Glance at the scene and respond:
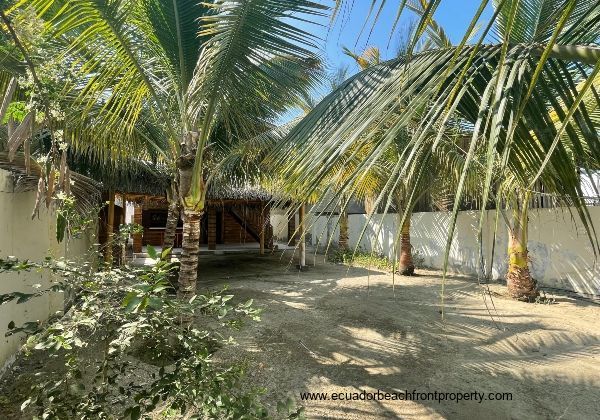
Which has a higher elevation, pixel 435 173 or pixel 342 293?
pixel 435 173

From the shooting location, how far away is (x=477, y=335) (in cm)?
491

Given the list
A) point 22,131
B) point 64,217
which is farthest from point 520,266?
point 22,131

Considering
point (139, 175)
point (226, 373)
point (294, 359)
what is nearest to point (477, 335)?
point (294, 359)

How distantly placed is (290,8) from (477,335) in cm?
480

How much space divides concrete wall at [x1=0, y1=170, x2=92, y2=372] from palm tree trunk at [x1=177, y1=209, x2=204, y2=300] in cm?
130

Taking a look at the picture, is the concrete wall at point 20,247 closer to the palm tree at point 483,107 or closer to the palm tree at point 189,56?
the palm tree at point 189,56

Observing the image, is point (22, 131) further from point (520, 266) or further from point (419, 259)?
point (419, 259)

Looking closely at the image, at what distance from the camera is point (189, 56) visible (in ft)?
11.1

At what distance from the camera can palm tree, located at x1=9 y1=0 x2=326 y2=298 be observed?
8.07 ft

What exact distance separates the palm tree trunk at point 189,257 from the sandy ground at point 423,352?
3.25 feet

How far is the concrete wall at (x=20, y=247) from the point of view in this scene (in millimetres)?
3307

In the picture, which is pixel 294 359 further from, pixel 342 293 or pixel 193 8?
pixel 193 8

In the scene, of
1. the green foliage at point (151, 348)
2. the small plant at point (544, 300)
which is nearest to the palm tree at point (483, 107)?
the green foliage at point (151, 348)

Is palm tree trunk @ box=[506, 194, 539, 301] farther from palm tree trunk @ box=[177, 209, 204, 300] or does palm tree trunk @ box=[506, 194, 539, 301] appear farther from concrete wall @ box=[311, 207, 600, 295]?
palm tree trunk @ box=[177, 209, 204, 300]
